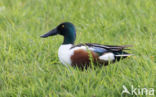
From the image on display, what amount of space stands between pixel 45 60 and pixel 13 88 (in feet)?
2.35

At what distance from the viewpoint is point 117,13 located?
5117mm

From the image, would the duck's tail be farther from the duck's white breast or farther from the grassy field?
the duck's white breast

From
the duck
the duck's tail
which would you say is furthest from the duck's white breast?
the duck's tail

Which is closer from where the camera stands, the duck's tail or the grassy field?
the grassy field


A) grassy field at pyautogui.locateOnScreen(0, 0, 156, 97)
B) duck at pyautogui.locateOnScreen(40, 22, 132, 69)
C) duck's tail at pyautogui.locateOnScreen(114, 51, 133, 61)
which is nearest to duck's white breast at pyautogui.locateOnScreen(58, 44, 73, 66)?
duck at pyautogui.locateOnScreen(40, 22, 132, 69)

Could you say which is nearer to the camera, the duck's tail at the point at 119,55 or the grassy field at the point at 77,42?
the grassy field at the point at 77,42

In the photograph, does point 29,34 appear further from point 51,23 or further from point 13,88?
point 13,88

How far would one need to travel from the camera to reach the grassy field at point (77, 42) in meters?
3.04

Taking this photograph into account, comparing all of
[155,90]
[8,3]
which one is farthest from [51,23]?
[155,90]

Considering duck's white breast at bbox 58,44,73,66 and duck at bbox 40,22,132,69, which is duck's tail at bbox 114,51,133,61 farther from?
duck's white breast at bbox 58,44,73,66

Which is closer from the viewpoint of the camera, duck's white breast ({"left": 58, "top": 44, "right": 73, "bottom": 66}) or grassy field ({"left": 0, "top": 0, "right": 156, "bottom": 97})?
grassy field ({"left": 0, "top": 0, "right": 156, "bottom": 97})

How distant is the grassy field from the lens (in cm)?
304

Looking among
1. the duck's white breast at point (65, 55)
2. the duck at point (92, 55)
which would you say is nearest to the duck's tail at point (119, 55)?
the duck at point (92, 55)

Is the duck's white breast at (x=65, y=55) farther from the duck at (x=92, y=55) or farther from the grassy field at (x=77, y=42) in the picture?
the grassy field at (x=77, y=42)
